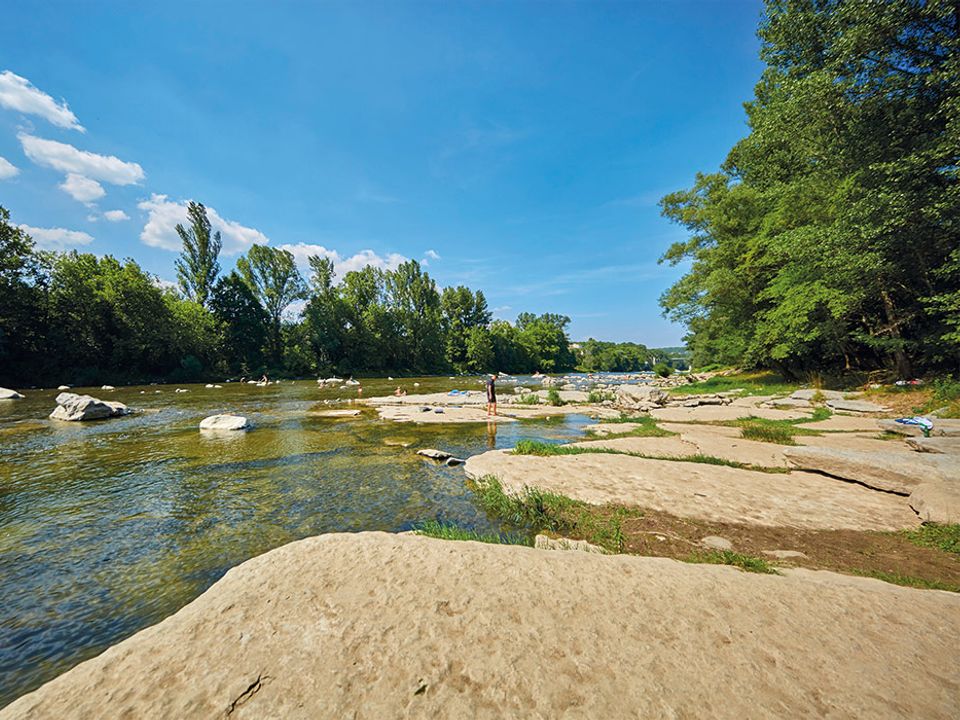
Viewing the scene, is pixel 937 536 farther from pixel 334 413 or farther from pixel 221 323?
pixel 221 323

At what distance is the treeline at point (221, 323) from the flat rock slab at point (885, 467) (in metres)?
62.4

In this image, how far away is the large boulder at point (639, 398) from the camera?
22.6 metres

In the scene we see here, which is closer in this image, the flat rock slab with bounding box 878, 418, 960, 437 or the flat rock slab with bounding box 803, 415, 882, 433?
the flat rock slab with bounding box 878, 418, 960, 437

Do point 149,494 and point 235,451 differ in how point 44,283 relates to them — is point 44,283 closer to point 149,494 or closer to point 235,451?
point 235,451

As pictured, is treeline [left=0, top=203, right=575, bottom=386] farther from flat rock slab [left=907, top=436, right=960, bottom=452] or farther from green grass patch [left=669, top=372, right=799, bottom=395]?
flat rock slab [left=907, top=436, right=960, bottom=452]

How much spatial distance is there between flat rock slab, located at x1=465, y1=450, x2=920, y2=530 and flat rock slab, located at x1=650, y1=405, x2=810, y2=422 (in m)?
9.01

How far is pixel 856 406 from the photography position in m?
15.3

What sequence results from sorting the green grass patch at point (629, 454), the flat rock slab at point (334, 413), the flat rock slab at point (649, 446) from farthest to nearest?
the flat rock slab at point (334, 413)
the flat rock slab at point (649, 446)
the green grass patch at point (629, 454)

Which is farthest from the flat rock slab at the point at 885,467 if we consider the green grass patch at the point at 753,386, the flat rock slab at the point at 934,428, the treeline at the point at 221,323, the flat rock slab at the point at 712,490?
Answer: the treeline at the point at 221,323

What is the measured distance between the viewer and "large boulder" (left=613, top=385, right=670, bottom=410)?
22.6 meters

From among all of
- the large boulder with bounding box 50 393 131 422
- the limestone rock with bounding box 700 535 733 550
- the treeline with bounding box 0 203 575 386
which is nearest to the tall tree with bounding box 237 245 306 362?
the treeline with bounding box 0 203 575 386

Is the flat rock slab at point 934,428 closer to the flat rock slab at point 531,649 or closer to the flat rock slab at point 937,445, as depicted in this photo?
the flat rock slab at point 937,445

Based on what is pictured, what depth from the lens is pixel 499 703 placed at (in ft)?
8.38

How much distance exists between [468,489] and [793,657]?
675cm
